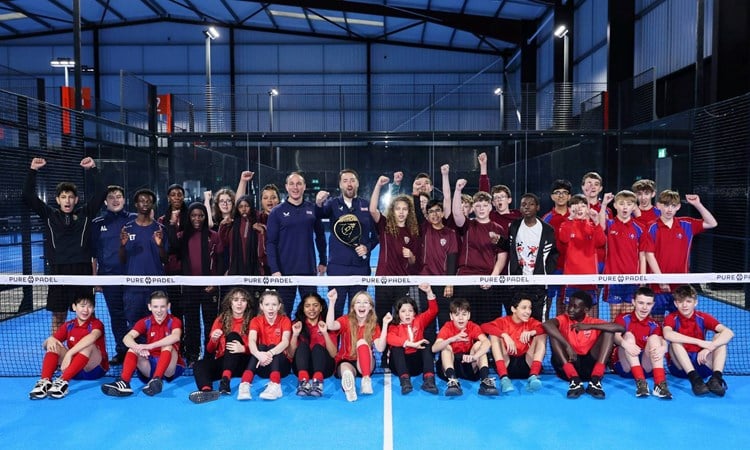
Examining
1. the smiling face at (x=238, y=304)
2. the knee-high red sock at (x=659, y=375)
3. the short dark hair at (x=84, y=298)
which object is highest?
the short dark hair at (x=84, y=298)

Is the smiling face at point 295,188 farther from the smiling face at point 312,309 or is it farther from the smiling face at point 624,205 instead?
the smiling face at point 624,205

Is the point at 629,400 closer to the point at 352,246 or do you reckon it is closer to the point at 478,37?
the point at 352,246

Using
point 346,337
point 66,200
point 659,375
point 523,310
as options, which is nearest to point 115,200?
point 66,200

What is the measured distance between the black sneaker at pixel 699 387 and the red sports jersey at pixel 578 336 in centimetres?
95

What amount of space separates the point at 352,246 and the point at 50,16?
89.5ft

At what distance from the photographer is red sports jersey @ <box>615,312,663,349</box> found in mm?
5480

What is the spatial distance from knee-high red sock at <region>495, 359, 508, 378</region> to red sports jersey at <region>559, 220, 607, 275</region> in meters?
1.35

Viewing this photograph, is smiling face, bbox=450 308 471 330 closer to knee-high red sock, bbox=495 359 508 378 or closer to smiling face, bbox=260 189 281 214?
knee-high red sock, bbox=495 359 508 378

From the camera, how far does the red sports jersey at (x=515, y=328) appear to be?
5543mm

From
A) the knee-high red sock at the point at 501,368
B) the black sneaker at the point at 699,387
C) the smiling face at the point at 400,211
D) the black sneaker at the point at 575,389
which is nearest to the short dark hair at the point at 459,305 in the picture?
the knee-high red sock at the point at 501,368

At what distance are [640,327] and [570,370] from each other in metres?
0.91

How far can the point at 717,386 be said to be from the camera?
16.8 ft

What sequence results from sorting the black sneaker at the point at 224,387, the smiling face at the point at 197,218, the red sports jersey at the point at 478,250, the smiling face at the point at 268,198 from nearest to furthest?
the black sneaker at the point at 224,387 → the red sports jersey at the point at 478,250 → the smiling face at the point at 197,218 → the smiling face at the point at 268,198

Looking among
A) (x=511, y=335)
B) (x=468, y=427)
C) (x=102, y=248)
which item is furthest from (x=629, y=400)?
(x=102, y=248)
